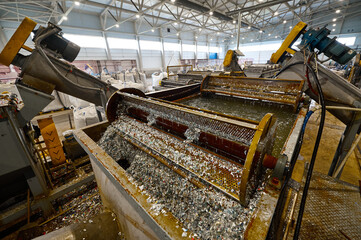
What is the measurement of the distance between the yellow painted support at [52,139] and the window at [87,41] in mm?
9313

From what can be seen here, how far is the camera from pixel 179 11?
34.8 ft

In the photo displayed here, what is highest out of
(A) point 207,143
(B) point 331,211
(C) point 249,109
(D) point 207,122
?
(D) point 207,122

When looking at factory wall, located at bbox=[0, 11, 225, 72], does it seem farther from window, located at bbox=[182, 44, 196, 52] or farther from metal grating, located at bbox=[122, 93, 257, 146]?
metal grating, located at bbox=[122, 93, 257, 146]

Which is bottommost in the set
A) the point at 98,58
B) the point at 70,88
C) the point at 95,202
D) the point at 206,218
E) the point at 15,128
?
the point at 95,202

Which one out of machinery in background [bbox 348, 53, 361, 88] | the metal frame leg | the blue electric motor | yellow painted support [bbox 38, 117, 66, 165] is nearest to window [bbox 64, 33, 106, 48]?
yellow painted support [bbox 38, 117, 66, 165]

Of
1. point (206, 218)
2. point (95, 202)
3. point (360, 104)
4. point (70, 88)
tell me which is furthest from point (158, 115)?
point (360, 104)

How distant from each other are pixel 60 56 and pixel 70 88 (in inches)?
20.6

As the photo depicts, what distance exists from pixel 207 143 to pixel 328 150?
335 cm

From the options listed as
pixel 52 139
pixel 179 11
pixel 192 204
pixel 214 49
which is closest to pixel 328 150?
pixel 192 204

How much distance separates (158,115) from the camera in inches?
60.6

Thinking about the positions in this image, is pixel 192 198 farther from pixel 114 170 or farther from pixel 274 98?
pixel 274 98

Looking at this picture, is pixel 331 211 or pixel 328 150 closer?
pixel 331 211

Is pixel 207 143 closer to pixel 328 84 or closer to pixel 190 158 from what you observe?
pixel 190 158

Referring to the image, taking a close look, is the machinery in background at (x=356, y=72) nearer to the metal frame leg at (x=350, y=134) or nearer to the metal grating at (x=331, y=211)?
the metal frame leg at (x=350, y=134)
